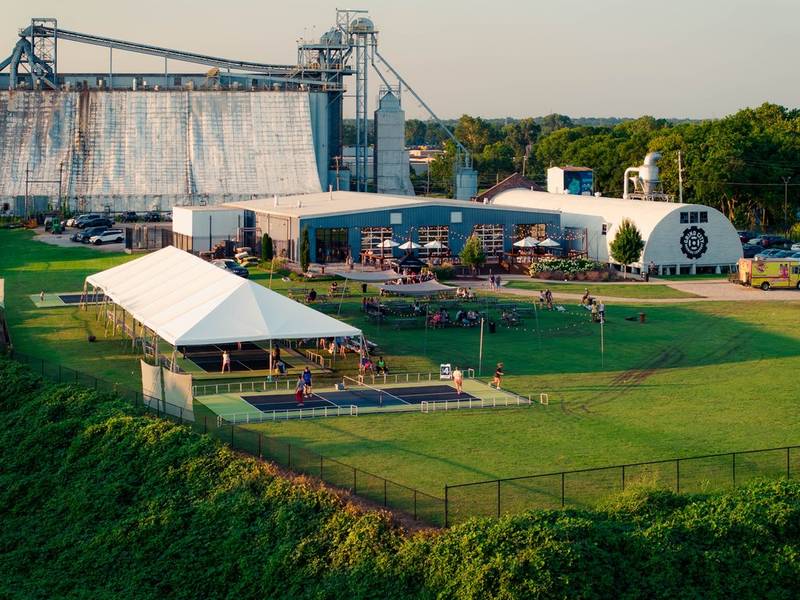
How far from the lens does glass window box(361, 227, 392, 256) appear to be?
69.4 meters

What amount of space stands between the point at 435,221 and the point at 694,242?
44.8 ft

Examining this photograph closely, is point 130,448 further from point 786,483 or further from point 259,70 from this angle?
point 259,70

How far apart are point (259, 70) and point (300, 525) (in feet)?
294

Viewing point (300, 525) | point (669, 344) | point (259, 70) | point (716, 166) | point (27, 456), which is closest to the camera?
point (300, 525)

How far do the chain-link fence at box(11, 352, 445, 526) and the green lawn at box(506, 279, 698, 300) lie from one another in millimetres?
28716

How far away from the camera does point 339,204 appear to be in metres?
74.2

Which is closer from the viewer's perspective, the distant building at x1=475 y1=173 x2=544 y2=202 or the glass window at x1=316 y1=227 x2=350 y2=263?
the glass window at x1=316 y1=227 x2=350 y2=263

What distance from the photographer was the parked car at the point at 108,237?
8012cm

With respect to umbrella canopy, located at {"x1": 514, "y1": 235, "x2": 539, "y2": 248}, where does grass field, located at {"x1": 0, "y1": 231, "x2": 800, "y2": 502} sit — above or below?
below

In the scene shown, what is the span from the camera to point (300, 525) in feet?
83.6

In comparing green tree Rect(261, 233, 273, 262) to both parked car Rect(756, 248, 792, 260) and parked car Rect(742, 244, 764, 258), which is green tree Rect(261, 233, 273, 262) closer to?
parked car Rect(756, 248, 792, 260)

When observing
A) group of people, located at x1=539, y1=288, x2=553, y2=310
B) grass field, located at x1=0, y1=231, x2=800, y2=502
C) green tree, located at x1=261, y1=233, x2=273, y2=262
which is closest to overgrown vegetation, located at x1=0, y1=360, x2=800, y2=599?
grass field, located at x1=0, y1=231, x2=800, y2=502

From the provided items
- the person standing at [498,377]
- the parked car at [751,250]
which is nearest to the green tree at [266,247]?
the parked car at [751,250]

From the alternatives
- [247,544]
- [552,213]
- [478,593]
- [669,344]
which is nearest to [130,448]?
[247,544]
